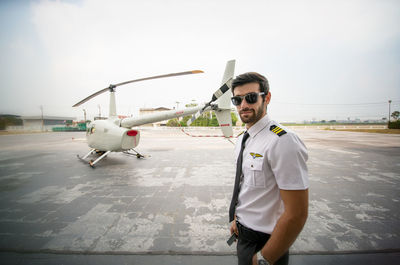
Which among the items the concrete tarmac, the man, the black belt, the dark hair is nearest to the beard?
the man

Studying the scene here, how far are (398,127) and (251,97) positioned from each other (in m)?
47.4

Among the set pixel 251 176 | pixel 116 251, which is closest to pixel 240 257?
pixel 251 176

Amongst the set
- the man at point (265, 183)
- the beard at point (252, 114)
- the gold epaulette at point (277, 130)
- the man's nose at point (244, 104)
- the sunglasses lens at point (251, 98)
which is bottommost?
the man at point (265, 183)

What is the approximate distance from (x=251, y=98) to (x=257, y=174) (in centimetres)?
68

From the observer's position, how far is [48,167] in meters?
7.63

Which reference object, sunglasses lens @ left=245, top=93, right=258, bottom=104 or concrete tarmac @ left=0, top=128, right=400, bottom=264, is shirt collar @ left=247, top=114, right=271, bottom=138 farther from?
concrete tarmac @ left=0, top=128, right=400, bottom=264

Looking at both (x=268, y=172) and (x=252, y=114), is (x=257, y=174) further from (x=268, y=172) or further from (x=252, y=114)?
(x=252, y=114)

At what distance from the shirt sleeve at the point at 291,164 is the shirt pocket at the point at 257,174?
16 centimetres

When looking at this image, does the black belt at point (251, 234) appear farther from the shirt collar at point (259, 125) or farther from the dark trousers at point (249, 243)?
the shirt collar at point (259, 125)

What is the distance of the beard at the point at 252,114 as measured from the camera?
1484 millimetres

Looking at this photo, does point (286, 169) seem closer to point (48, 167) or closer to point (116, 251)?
point (116, 251)

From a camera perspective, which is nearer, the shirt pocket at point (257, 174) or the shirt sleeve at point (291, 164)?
the shirt sleeve at point (291, 164)

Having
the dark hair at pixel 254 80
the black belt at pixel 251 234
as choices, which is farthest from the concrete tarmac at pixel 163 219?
the dark hair at pixel 254 80

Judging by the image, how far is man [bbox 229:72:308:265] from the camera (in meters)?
1.15
